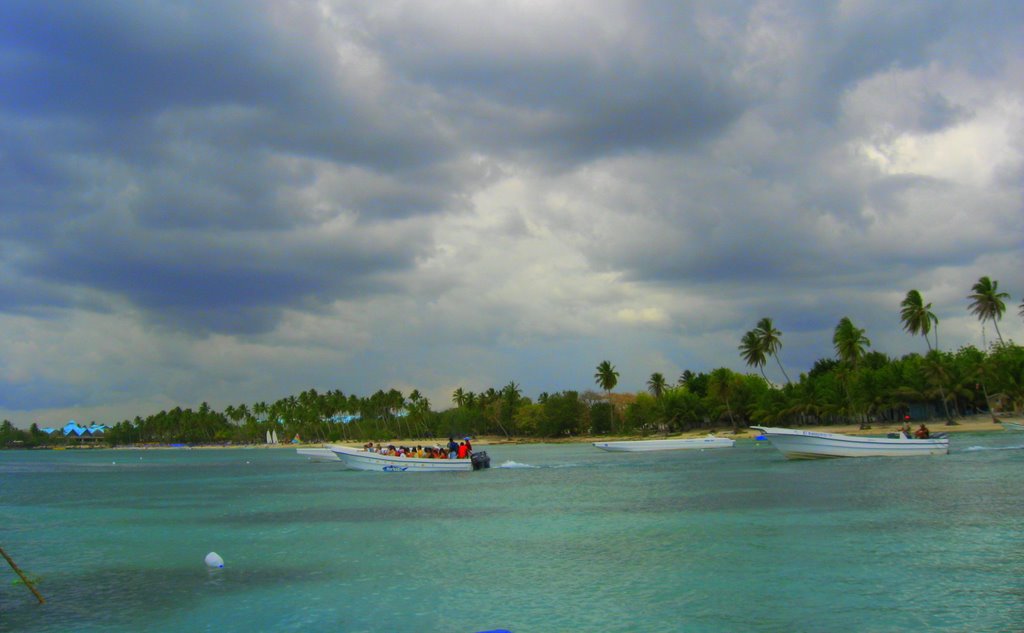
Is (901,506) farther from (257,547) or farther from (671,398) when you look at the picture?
(671,398)

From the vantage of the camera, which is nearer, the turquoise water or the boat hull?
the turquoise water

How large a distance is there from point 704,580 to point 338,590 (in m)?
8.20

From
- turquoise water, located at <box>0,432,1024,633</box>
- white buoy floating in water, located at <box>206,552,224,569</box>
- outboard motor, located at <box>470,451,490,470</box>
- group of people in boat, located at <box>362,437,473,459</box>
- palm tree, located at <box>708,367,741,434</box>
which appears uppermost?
palm tree, located at <box>708,367,741,434</box>

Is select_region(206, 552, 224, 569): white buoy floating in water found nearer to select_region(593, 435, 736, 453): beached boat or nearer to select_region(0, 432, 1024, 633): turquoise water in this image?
select_region(0, 432, 1024, 633): turquoise water

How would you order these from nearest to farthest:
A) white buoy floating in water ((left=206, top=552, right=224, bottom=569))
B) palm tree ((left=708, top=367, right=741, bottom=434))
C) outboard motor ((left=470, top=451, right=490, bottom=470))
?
1. white buoy floating in water ((left=206, top=552, right=224, bottom=569))
2. outboard motor ((left=470, top=451, right=490, bottom=470))
3. palm tree ((left=708, top=367, right=741, bottom=434))

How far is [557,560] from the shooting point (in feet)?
67.8

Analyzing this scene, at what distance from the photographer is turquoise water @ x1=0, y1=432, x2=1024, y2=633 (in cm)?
1494

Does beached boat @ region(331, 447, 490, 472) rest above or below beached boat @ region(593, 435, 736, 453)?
above

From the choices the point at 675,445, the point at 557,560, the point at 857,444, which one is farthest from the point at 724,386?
the point at 557,560

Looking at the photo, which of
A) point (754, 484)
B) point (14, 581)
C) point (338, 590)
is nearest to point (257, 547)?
point (14, 581)

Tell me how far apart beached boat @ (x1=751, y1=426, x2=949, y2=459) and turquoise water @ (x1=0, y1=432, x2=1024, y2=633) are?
35.8 feet

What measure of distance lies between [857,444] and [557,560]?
37.7 meters

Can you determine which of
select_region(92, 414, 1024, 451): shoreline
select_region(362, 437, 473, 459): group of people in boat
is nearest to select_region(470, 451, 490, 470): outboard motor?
select_region(362, 437, 473, 459): group of people in boat

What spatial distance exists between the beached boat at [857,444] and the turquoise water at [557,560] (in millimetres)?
10913
